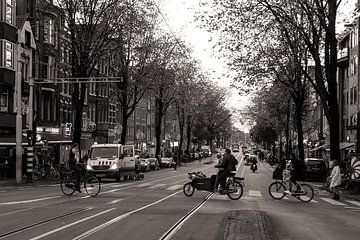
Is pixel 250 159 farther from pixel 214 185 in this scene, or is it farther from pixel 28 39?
pixel 214 185

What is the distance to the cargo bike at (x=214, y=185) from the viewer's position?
22.9m

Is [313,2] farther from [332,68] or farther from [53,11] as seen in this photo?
[53,11]

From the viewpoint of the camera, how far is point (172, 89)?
72.4 m

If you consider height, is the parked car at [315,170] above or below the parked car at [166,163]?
above

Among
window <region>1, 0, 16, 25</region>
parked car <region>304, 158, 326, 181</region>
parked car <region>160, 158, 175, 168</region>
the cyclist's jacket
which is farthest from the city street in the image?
parked car <region>160, 158, 175, 168</region>

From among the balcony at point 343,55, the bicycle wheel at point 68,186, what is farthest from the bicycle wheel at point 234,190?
the balcony at point 343,55

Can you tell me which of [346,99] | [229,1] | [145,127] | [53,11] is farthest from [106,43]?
[145,127]

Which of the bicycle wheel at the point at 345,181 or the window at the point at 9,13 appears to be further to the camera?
the window at the point at 9,13

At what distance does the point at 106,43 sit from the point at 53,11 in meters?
4.14

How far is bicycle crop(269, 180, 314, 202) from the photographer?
2317cm

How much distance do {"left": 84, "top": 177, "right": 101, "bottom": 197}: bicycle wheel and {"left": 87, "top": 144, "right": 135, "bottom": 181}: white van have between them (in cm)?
1221

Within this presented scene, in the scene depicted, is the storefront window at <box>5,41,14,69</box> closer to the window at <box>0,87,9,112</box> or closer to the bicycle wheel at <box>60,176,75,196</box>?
the window at <box>0,87,9,112</box>

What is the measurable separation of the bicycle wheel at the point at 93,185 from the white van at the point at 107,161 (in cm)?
1221

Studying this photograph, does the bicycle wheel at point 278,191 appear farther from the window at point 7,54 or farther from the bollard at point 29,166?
the window at point 7,54
